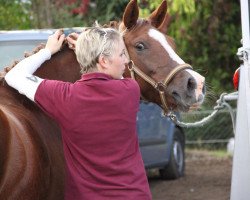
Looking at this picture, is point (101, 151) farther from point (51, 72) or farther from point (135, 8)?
point (135, 8)

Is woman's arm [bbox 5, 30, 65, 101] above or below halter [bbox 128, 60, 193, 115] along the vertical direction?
above

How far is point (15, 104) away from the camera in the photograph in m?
4.88

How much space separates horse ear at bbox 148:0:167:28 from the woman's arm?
84cm

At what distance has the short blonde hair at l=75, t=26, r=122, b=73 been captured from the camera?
429 cm

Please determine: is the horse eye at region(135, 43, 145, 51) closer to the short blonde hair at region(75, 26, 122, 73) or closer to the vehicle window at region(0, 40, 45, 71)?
the short blonde hair at region(75, 26, 122, 73)

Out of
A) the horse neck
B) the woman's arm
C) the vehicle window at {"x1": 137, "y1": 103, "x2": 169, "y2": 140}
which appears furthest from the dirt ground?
the woman's arm

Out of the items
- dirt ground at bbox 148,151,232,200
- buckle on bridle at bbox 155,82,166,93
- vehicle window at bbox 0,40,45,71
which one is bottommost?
dirt ground at bbox 148,151,232,200

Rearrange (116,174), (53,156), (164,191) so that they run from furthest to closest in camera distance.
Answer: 1. (164,191)
2. (53,156)
3. (116,174)

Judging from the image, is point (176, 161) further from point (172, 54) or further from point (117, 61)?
point (117, 61)

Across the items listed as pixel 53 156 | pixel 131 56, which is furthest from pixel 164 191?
pixel 53 156

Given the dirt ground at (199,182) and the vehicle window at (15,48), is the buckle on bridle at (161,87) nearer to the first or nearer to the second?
the vehicle window at (15,48)

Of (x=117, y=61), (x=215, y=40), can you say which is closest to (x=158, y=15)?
(x=117, y=61)

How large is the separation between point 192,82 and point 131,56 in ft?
1.57

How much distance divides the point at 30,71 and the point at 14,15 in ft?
23.4
